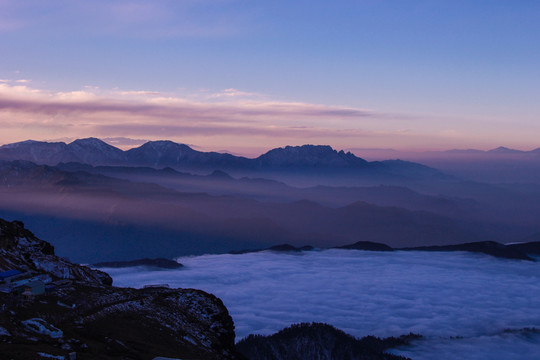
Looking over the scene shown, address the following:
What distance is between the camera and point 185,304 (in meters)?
100

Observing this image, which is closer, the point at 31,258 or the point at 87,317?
the point at 87,317

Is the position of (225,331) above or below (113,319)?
below

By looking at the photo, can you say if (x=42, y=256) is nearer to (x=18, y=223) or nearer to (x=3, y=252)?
(x=3, y=252)

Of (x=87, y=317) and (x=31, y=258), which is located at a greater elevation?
(x=31, y=258)

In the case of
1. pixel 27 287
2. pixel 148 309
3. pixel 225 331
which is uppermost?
pixel 27 287

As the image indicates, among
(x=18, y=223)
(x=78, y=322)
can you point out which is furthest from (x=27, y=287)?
Answer: (x=18, y=223)

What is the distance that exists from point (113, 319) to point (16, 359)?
94.2ft

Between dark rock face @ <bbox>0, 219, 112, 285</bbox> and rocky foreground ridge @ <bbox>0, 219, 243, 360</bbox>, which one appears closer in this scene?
rocky foreground ridge @ <bbox>0, 219, 243, 360</bbox>

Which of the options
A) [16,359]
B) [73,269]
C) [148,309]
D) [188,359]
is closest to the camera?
[16,359]

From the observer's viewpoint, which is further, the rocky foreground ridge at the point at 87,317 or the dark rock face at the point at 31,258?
the dark rock face at the point at 31,258

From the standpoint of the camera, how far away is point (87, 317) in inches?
2894

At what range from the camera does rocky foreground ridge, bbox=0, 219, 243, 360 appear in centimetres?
5816

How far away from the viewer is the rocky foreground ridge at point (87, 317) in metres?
58.2

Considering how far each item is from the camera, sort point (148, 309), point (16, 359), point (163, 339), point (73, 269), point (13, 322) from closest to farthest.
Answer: point (16, 359) → point (13, 322) → point (163, 339) → point (148, 309) → point (73, 269)
